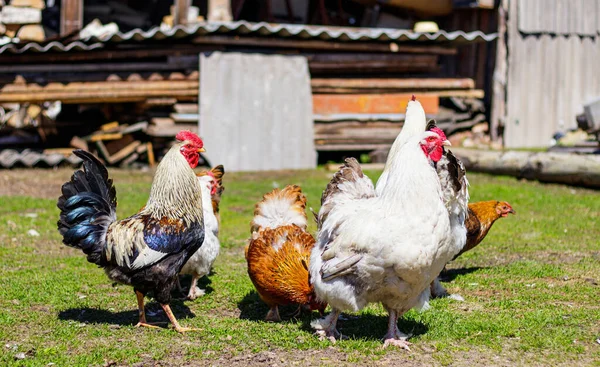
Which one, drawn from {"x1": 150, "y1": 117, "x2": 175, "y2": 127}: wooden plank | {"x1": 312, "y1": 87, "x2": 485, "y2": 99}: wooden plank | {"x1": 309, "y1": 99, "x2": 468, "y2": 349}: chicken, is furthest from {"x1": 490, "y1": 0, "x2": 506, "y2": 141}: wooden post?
{"x1": 309, "y1": 99, "x2": 468, "y2": 349}: chicken

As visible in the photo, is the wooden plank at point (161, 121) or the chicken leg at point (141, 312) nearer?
the chicken leg at point (141, 312)

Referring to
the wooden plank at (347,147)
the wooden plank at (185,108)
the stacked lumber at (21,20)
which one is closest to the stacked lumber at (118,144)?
the wooden plank at (185,108)

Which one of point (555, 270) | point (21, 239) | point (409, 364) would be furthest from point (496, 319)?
point (21, 239)

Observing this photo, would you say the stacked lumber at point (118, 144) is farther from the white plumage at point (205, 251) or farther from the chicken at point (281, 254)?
the chicken at point (281, 254)

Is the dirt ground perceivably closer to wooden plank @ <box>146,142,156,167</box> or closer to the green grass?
wooden plank @ <box>146,142,156,167</box>

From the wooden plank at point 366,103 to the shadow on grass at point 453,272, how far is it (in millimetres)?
10379

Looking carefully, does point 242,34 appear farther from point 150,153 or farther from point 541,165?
point 541,165

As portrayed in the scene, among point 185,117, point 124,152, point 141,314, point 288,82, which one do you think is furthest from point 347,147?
point 141,314

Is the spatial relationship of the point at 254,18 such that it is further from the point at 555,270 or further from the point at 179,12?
the point at 555,270

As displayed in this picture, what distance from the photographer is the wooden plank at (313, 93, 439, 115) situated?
19.1m

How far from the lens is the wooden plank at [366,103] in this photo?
19.1 m

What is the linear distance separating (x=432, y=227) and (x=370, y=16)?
1765 cm

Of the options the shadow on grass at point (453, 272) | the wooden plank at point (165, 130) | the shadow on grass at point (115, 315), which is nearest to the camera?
the shadow on grass at point (115, 315)

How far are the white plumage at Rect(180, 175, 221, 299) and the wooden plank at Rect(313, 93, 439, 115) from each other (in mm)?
10832
